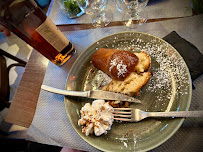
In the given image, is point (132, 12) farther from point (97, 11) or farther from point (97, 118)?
point (97, 118)

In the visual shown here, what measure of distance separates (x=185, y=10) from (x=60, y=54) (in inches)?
33.2

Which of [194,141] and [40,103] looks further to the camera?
[40,103]

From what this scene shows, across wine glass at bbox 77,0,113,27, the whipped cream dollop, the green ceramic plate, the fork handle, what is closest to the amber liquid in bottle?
the green ceramic plate

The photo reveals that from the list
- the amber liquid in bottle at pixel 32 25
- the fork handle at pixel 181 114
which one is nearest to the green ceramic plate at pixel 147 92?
the fork handle at pixel 181 114

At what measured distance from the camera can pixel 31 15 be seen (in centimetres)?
70

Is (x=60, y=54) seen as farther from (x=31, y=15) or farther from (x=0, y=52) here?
(x=0, y=52)

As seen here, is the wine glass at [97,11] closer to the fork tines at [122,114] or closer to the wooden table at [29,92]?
the wooden table at [29,92]

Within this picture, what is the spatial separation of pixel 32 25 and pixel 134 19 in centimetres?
66

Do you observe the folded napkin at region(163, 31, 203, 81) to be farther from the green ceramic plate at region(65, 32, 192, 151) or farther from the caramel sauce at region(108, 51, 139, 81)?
the caramel sauce at region(108, 51, 139, 81)

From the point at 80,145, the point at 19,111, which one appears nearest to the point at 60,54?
the point at 19,111

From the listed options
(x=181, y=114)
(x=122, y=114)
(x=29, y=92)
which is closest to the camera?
(x=181, y=114)

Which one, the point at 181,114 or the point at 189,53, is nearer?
the point at 181,114

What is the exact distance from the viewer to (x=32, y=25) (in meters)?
0.72

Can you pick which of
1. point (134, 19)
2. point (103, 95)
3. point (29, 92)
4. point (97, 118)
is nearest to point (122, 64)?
point (103, 95)
